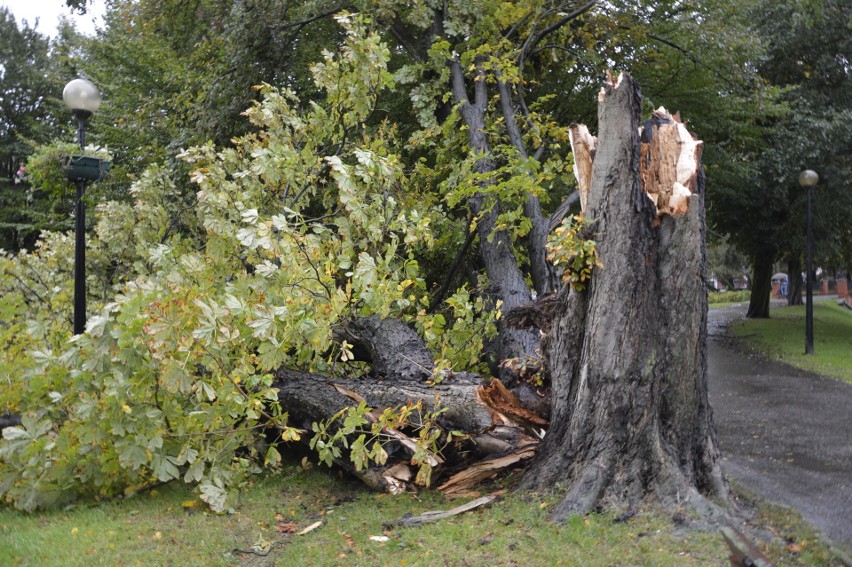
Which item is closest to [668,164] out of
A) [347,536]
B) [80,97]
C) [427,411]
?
[427,411]

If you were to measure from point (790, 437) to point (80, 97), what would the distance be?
8746 mm

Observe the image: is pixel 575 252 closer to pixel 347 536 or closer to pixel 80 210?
pixel 347 536

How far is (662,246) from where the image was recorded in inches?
194

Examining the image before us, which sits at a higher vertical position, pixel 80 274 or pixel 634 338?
pixel 80 274

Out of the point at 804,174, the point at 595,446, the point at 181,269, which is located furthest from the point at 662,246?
the point at 804,174

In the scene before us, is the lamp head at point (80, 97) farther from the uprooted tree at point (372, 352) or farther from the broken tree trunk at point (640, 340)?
the broken tree trunk at point (640, 340)

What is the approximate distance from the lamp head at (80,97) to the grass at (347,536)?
16.9ft

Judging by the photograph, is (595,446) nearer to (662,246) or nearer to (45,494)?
(662,246)

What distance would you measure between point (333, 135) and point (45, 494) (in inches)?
174

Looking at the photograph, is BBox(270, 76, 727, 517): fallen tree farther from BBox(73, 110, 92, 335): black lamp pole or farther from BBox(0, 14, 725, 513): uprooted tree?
BBox(73, 110, 92, 335): black lamp pole

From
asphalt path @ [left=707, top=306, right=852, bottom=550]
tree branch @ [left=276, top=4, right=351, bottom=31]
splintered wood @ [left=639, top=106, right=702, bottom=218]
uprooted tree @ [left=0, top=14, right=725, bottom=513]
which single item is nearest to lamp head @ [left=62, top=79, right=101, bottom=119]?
uprooted tree @ [left=0, top=14, right=725, bottom=513]

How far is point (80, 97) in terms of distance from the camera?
30.6 ft

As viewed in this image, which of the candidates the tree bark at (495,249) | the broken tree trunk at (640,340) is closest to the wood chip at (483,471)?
the broken tree trunk at (640,340)

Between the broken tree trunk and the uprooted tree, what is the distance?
0.04ft
